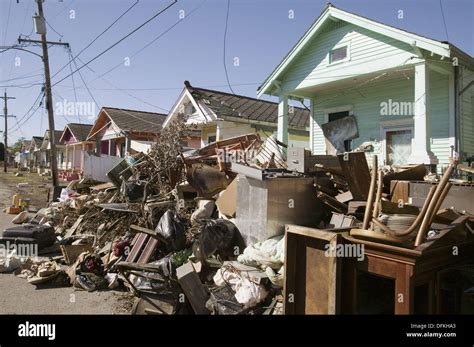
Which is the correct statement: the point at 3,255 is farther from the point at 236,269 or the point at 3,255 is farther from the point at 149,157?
the point at 236,269

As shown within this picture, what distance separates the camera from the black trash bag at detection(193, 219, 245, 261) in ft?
16.0

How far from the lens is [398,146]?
938 cm

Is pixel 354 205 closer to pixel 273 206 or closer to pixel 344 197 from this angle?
pixel 344 197

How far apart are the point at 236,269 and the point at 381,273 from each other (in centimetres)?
187

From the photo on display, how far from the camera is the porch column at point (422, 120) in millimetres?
7574

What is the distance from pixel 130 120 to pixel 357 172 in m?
18.5

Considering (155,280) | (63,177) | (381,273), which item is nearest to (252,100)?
(155,280)

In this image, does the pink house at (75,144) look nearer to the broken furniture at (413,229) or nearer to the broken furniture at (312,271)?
the broken furniture at (312,271)

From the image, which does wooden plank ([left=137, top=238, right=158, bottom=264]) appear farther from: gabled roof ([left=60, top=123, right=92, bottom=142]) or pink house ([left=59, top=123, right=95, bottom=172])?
gabled roof ([left=60, top=123, right=92, bottom=142])

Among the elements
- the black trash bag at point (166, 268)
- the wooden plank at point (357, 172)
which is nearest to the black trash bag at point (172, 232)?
the black trash bag at point (166, 268)

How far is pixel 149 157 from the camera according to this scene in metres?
8.09

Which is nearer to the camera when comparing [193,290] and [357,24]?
[193,290]

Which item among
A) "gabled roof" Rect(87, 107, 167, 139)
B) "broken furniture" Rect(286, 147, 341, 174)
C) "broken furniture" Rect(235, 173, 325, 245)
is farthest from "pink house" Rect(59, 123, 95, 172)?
"broken furniture" Rect(235, 173, 325, 245)

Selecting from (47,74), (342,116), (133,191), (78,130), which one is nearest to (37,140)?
(78,130)
